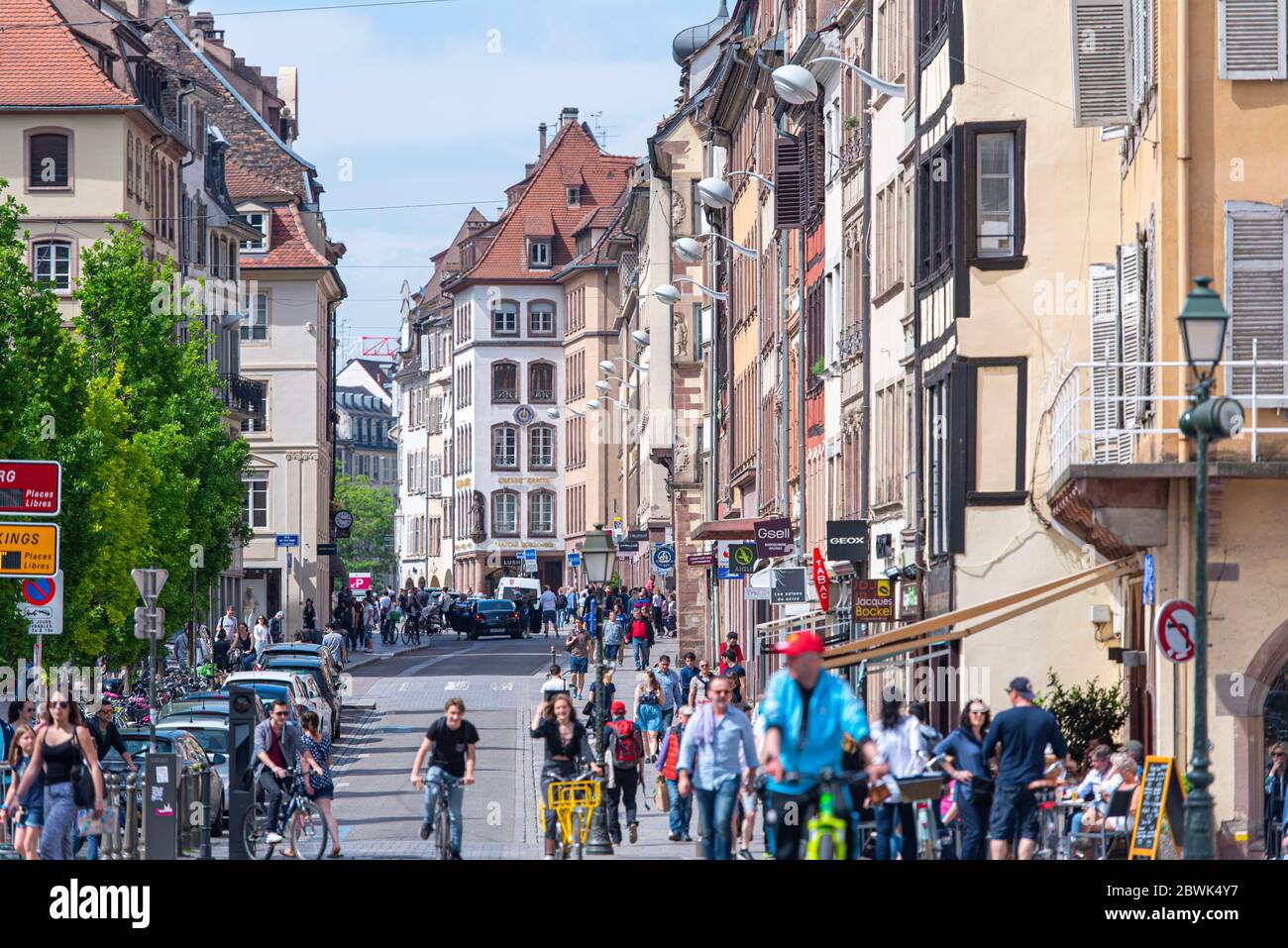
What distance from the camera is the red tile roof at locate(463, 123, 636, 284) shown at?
13525 centimetres

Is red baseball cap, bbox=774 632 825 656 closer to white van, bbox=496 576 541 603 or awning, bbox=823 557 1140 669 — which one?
awning, bbox=823 557 1140 669

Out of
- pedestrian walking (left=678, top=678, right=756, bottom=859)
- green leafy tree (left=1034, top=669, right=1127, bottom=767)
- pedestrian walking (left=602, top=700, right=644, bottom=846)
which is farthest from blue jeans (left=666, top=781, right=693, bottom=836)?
pedestrian walking (left=678, top=678, right=756, bottom=859)

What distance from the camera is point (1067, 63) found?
32.2 meters

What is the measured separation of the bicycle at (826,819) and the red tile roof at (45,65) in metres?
53.3

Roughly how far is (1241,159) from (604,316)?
341 ft

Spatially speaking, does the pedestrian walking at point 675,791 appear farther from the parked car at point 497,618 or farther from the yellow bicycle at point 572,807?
the parked car at point 497,618

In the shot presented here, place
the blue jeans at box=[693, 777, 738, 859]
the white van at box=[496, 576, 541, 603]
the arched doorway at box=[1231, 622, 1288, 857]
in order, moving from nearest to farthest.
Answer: the blue jeans at box=[693, 777, 738, 859], the arched doorway at box=[1231, 622, 1288, 857], the white van at box=[496, 576, 541, 603]

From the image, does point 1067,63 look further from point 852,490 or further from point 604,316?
point 604,316

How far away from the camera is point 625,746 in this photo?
93.4 feet

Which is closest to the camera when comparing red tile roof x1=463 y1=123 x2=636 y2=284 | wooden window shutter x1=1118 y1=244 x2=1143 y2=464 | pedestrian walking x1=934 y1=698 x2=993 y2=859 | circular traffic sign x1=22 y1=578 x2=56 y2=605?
pedestrian walking x1=934 y1=698 x2=993 y2=859

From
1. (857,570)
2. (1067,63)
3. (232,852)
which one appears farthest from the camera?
(857,570)

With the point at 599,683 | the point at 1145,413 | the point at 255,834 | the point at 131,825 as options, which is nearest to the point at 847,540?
the point at 599,683

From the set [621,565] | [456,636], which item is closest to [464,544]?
[621,565]

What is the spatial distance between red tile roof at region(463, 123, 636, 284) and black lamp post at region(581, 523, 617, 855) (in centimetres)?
10001
